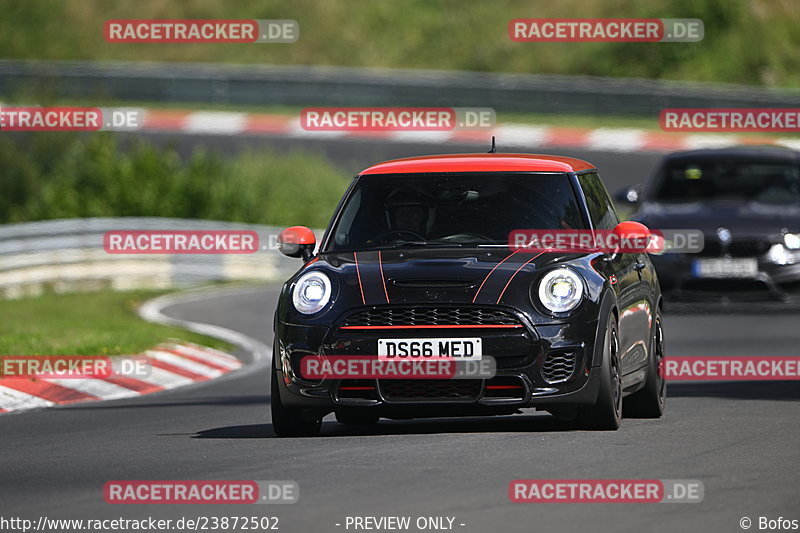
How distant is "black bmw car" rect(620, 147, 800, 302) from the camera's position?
1748 centimetres

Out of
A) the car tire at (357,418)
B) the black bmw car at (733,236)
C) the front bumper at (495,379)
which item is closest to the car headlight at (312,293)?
the front bumper at (495,379)

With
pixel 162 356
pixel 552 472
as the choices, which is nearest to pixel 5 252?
pixel 162 356

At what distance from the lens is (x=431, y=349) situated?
936 centimetres

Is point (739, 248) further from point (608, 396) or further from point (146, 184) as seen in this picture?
point (146, 184)

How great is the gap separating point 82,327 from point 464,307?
10.0 metres

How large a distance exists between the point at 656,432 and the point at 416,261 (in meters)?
1.56

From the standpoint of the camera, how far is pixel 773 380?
1348 centimetres

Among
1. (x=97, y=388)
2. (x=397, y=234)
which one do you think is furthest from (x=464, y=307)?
(x=97, y=388)

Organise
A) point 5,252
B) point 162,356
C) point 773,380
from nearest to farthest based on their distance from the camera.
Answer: point 773,380, point 162,356, point 5,252

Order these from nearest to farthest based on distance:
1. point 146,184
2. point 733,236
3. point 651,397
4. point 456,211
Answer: point 456,211 < point 651,397 < point 733,236 < point 146,184

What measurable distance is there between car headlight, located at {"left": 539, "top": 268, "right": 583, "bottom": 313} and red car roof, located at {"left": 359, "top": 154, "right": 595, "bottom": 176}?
115cm

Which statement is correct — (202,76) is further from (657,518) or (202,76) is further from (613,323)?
(657,518)

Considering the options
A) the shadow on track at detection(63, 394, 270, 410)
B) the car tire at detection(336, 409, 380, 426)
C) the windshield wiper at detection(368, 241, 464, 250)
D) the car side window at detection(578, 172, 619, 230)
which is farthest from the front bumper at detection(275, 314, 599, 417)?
A: the shadow on track at detection(63, 394, 270, 410)

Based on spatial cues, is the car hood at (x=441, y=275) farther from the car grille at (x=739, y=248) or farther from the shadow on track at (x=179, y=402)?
the car grille at (x=739, y=248)
